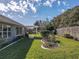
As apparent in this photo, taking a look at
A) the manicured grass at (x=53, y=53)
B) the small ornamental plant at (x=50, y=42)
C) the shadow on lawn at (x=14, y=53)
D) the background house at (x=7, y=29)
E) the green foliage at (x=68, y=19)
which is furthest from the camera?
the green foliage at (x=68, y=19)

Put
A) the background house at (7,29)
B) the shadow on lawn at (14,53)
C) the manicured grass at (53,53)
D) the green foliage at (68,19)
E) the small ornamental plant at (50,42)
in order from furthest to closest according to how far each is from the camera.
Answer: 1. the green foliage at (68,19)
2. the background house at (7,29)
3. the small ornamental plant at (50,42)
4. the shadow on lawn at (14,53)
5. the manicured grass at (53,53)

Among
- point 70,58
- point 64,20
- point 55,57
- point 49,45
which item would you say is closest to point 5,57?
point 55,57

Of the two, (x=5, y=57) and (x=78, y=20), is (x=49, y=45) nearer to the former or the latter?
(x=5, y=57)

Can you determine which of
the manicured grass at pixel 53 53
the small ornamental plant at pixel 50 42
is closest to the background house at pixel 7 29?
the small ornamental plant at pixel 50 42

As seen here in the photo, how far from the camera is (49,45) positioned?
12.7 meters

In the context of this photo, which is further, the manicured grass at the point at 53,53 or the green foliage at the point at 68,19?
the green foliage at the point at 68,19

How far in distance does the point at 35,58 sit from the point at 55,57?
1.35 m

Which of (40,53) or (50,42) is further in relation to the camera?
(50,42)

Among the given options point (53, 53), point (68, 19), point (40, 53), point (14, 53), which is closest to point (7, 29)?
point (14, 53)

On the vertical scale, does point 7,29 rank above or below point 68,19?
below

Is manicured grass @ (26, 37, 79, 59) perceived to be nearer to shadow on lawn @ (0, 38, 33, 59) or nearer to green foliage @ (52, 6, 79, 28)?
shadow on lawn @ (0, 38, 33, 59)

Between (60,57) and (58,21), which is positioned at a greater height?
(58,21)

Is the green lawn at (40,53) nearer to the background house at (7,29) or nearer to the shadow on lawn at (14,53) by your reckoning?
the shadow on lawn at (14,53)

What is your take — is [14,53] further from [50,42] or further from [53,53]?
[50,42]
